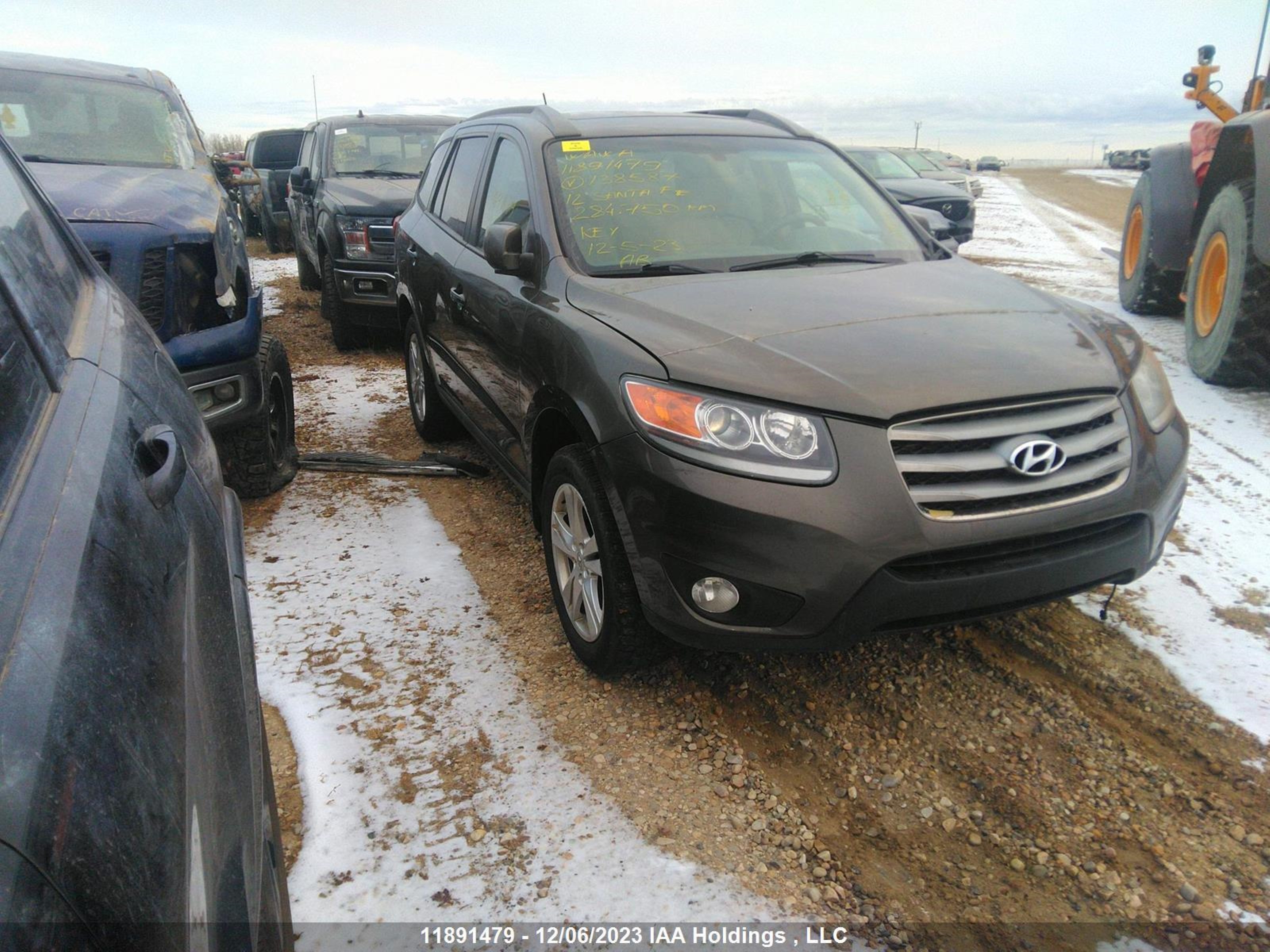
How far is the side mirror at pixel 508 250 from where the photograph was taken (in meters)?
3.31

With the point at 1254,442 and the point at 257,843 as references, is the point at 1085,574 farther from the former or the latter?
the point at 1254,442

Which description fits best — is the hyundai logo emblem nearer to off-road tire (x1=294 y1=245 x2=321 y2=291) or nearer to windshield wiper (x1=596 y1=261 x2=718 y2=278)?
windshield wiper (x1=596 y1=261 x2=718 y2=278)

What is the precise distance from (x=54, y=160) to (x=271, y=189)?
10114mm

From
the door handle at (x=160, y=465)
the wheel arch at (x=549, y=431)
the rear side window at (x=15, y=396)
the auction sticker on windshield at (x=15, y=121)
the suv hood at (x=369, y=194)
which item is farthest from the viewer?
the suv hood at (x=369, y=194)

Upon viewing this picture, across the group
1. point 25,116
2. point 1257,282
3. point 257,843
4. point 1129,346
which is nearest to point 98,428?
point 257,843

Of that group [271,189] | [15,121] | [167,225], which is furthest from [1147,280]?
[271,189]

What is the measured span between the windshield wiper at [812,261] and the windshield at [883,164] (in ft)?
38.8

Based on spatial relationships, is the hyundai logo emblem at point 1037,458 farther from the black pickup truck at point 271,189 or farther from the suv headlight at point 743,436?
the black pickup truck at point 271,189

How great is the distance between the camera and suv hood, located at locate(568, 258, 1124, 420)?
2430 millimetres

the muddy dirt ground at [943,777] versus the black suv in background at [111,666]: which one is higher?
the black suv in background at [111,666]

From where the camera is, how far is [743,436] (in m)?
2.41

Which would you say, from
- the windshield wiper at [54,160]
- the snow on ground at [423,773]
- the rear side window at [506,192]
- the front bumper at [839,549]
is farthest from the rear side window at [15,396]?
the windshield wiper at [54,160]

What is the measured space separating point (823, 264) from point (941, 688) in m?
1.60

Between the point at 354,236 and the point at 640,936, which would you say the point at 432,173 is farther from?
the point at 640,936
